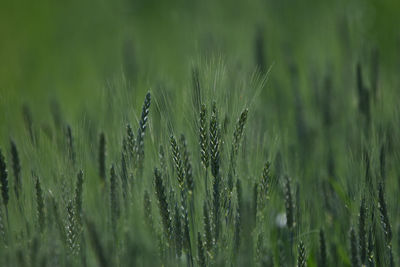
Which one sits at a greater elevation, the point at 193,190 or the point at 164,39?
the point at 164,39

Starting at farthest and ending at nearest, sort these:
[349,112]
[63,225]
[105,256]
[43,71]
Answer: [43,71]
[349,112]
[63,225]
[105,256]

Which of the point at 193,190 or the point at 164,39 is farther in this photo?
the point at 164,39

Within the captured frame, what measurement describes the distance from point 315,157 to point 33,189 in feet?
4.00

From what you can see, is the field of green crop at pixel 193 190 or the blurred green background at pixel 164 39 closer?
the field of green crop at pixel 193 190

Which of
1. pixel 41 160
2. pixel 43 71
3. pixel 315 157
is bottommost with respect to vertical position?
pixel 315 157

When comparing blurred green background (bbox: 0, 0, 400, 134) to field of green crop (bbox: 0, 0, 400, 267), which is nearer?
field of green crop (bbox: 0, 0, 400, 267)

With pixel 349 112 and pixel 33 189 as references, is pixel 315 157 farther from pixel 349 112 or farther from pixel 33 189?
pixel 33 189

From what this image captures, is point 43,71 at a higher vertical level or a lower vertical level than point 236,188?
higher

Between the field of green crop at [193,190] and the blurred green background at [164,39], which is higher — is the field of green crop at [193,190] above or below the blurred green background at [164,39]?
below

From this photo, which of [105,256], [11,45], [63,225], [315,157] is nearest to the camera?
[105,256]

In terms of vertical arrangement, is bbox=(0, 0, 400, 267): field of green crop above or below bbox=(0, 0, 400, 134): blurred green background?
below

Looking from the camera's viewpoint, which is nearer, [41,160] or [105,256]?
[105,256]

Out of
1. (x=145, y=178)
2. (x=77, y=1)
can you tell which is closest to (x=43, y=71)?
(x=77, y=1)

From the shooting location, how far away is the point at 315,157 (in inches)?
93.2
